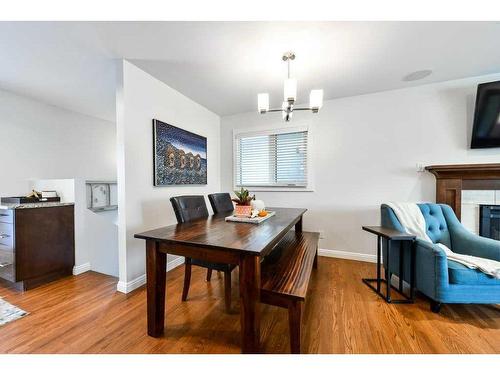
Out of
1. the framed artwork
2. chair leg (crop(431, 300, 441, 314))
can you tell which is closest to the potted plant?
the framed artwork

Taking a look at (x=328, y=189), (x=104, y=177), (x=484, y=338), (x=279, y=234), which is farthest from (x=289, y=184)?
(x=104, y=177)

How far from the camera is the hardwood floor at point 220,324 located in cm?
133

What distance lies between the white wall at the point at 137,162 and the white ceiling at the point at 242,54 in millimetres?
191

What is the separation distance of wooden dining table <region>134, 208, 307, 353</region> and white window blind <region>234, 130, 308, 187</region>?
1742 millimetres

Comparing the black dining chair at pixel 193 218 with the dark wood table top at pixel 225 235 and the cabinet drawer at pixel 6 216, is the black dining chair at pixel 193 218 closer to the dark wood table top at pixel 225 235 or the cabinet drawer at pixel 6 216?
the dark wood table top at pixel 225 235

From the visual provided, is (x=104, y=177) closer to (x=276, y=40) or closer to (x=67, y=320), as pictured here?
(x=67, y=320)

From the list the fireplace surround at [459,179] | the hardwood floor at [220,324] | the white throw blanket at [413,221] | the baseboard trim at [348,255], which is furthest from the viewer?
the baseboard trim at [348,255]

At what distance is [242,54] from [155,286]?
6.70ft

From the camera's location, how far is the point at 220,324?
5.14 ft

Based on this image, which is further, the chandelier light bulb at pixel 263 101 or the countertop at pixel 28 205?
the countertop at pixel 28 205

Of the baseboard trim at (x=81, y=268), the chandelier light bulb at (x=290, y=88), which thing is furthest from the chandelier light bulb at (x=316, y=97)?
the baseboard trim at (x=81, y=268)

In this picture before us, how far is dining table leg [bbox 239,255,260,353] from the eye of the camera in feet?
3.65

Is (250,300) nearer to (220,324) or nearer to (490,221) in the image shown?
(220,324)
